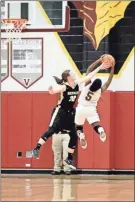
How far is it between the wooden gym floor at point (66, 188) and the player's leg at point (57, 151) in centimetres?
42

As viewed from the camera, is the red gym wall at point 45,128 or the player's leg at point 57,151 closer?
the player's leg at point 57,151

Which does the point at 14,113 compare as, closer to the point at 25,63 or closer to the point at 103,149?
the point at 25,63

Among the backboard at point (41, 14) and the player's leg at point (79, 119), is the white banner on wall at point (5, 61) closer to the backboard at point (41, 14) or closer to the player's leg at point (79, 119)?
the backboard at point (41, 14)

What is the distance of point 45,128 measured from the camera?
13438 mm

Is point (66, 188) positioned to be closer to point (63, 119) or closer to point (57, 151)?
point (63, 119)

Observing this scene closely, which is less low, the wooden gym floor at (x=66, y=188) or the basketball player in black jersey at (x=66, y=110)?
the basketball player in black jersey at (x=66, y=110)

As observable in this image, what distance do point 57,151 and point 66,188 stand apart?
10.8 feet

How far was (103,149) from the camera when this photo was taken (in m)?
13.2

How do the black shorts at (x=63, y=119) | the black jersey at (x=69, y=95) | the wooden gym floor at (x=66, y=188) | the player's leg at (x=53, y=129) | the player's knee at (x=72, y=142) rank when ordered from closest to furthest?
the wooden gym floor at (x=66, y=188) < the black jersey at (x=69, y=95) < the player's knee at (x=72, y=142) < the player's leg at (x=53, y=129) < the black shorts at (x=63, y=119)

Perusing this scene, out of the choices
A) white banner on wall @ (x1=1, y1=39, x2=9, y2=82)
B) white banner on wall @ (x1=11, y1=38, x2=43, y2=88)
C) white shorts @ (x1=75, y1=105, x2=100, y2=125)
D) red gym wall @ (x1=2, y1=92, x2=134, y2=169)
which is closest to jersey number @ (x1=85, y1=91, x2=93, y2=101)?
white shorts @ (x1=75, y1=105, x2=100, y2=125)

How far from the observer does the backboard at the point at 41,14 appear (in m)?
13.4

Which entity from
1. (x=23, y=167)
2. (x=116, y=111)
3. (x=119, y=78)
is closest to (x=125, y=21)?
(x=119, y=78)

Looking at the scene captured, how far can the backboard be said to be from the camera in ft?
44.0

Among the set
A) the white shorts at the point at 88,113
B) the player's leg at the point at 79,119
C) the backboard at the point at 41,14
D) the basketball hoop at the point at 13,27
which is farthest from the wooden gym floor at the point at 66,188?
the backboard at the point at 41,14
